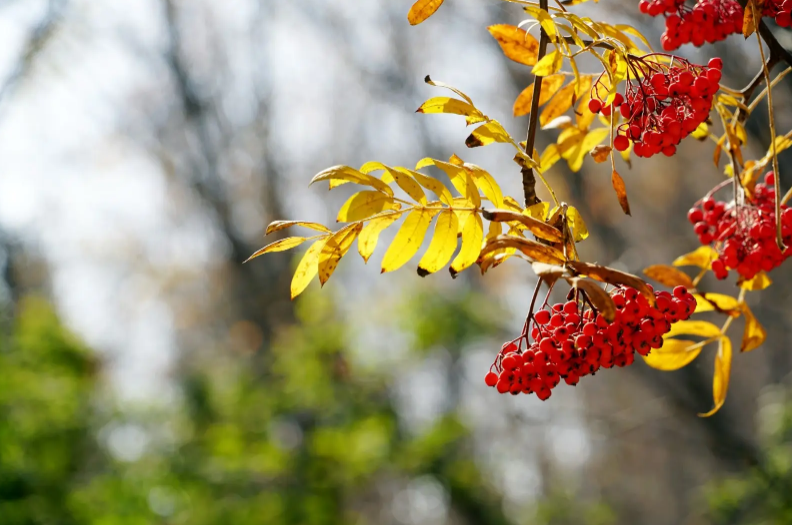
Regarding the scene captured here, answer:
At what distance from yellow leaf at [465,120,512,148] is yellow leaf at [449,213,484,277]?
93 mm

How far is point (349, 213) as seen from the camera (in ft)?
Result: 2.73

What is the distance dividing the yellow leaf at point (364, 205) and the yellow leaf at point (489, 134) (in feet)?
0.43

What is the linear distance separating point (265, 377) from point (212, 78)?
4.74 metres

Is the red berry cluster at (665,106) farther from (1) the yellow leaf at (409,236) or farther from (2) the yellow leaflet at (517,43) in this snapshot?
(1) the yellow leaf at (409,236)

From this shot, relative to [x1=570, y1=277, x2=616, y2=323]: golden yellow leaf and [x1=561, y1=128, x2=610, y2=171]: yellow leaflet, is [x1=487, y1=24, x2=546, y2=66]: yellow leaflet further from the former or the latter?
[x1=570, y1=277, x2=616, y2=323]: golden yellow leaf

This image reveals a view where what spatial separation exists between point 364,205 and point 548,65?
279 mm

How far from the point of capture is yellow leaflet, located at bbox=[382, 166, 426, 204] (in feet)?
2.79

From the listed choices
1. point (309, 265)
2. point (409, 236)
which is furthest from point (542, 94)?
point (309, 265)

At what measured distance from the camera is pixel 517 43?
0.96 m

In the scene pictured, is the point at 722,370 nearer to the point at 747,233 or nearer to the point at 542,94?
the point at 747,233

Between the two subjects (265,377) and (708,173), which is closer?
(265,377)

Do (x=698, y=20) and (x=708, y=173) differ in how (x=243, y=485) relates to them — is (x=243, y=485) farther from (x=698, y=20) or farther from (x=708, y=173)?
(x=708, y=173)


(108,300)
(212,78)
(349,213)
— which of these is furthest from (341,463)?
(108,300)

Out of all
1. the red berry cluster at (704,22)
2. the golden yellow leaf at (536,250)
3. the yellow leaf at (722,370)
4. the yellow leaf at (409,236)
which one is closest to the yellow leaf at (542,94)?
the red berry cluster at (704,22)
